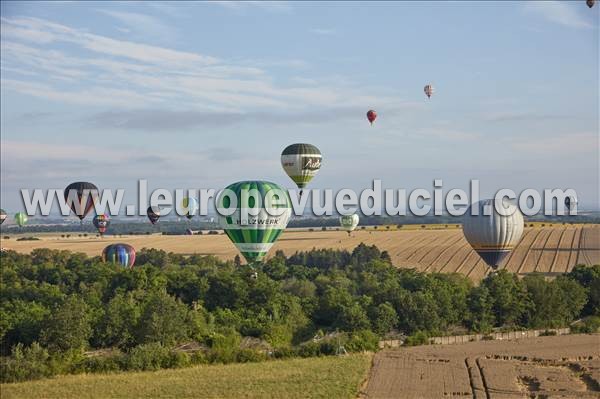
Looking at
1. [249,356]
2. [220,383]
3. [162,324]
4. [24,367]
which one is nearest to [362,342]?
[249,356]

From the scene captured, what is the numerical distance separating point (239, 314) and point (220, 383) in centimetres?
1994

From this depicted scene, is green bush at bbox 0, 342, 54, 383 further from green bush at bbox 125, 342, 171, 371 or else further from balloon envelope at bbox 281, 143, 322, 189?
balloon envelope at bbox 281, 143, 322, 189

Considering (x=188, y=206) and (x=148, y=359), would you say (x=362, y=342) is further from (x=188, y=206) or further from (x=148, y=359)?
(x=188, y=206)

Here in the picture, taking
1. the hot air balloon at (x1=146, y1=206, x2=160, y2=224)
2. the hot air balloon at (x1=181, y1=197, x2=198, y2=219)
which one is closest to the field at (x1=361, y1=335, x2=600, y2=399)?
the hot air balloon at (x1=146, y1=206, x2=160, y2=224)

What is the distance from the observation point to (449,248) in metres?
94.1

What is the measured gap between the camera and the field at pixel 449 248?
77812 mm

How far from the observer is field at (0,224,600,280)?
255 ft

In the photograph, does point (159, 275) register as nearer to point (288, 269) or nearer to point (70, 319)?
point (288, 269)

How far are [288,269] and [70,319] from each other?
125 feet

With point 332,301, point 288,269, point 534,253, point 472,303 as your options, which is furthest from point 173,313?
point 534,253

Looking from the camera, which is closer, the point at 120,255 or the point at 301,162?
the point at 301,162

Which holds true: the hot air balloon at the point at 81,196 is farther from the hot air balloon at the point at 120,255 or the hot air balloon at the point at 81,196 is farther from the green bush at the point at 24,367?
the green bush at the point at 24,367

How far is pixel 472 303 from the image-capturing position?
51.1 metres

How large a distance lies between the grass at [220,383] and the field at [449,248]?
3887 cm
